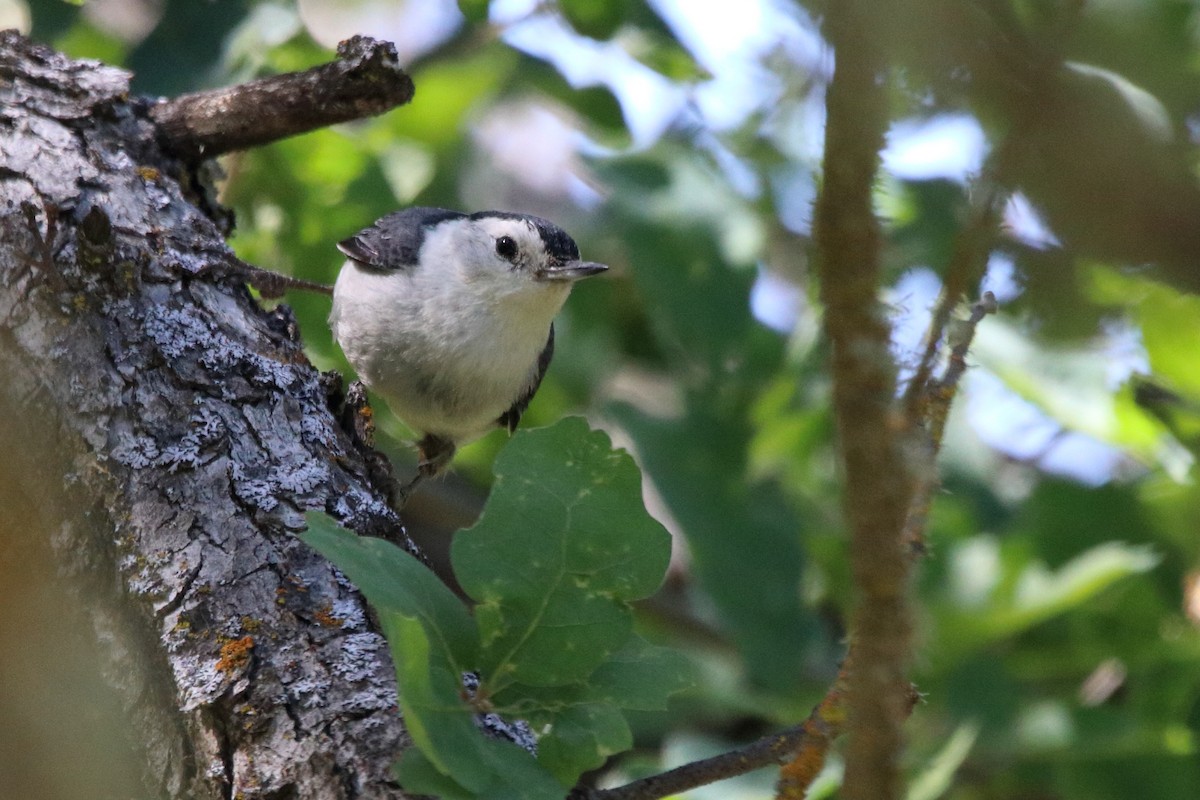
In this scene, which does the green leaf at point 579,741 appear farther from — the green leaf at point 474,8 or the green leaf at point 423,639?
the green leaf at point 474,8

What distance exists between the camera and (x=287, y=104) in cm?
272

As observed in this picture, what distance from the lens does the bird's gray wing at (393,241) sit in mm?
3844

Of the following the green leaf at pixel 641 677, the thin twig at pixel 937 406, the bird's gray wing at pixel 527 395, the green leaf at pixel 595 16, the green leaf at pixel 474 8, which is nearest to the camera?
the thin twig at pixel 937 406

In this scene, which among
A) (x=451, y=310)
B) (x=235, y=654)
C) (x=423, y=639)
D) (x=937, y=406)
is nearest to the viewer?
(x=423, y=639)

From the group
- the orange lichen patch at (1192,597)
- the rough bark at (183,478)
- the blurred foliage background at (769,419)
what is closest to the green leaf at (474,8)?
the blurred foliage background at (769,419)

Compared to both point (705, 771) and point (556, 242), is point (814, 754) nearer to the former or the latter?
point (705, 771)

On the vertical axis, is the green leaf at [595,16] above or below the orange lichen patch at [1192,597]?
above

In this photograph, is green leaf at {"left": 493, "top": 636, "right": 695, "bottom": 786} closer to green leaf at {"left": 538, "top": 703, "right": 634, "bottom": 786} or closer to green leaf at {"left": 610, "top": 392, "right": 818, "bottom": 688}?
green leaf at {"left": 538, "top": 703, "right": 634, "bottom": 786}

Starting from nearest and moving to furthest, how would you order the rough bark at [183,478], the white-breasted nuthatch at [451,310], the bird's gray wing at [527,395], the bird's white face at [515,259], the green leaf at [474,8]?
the rough bark at [183,478] < the green leaf at [474,8] < the white-breasted nuthatch at [451,310] < the bird's white face at [515,259] < the bird's gray wing at [527,395]

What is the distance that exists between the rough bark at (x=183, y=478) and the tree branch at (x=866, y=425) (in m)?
0.73

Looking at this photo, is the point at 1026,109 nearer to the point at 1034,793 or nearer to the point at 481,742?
the point at 481,742

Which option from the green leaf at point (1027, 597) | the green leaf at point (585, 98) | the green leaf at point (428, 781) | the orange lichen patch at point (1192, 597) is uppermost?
the green leaf at point (585, 98)

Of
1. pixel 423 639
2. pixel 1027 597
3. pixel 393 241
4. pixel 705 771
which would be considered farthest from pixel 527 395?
pixel 423 639

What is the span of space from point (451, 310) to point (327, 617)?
6.92ft
